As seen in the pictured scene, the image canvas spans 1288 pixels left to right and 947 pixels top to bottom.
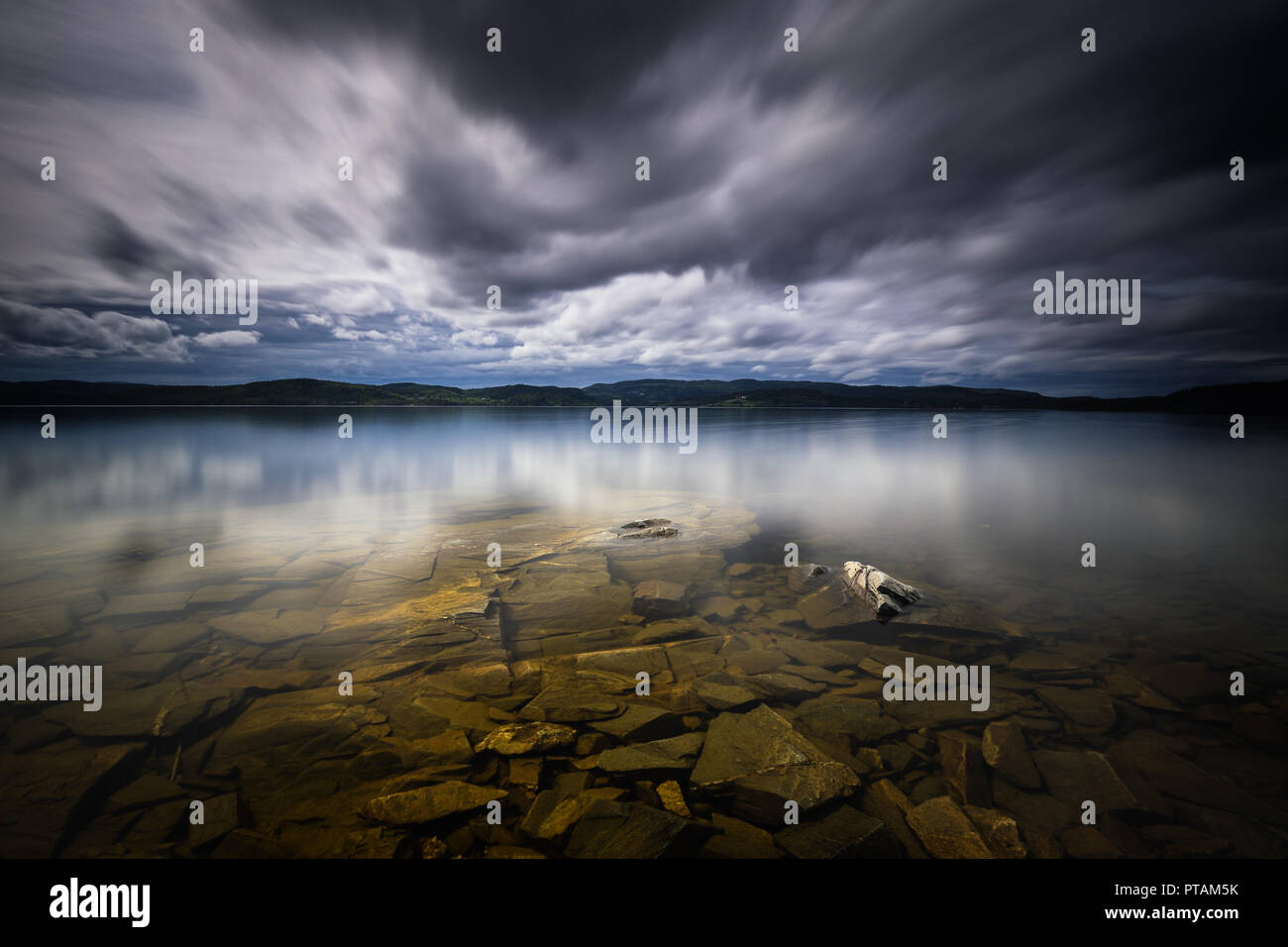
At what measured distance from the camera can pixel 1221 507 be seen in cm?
2419

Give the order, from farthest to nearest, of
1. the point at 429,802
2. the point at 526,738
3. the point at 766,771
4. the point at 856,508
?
the point at 856,508
the point at 526,738
the point at 766,771
the point at 429,802

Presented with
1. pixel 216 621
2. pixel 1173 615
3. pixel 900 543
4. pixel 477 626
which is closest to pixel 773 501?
pixel 900 543

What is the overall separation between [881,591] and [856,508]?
13.8 m

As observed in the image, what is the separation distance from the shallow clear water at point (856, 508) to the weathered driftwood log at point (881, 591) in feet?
5.24

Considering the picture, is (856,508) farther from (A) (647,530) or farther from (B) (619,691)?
(B) (619,691)

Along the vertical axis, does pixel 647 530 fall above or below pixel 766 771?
above

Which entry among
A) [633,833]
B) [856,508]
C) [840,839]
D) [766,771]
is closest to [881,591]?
[766,771]

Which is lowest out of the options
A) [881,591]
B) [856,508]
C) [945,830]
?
[945,830]

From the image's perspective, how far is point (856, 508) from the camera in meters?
23.5

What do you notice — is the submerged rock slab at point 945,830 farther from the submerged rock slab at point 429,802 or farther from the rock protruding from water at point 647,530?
the rock protruding from water at point 647,530

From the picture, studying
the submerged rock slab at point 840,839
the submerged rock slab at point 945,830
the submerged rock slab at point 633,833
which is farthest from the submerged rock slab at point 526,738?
the submerged rock slab at point 945,830

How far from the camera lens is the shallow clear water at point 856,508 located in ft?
41.6

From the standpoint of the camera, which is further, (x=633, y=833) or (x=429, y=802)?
(x=429, y=802)
